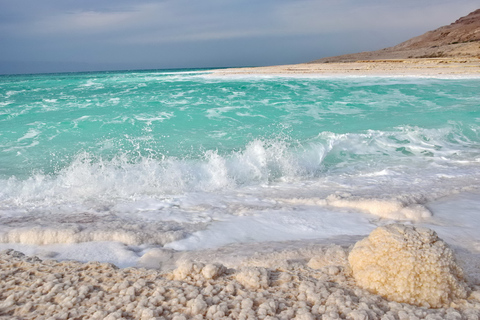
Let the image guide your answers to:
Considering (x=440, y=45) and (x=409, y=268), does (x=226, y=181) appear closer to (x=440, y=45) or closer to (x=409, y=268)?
(x=409, y=268)

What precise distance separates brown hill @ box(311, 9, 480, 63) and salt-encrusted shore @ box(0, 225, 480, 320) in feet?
135

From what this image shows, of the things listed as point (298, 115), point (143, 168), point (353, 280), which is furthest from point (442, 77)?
point (353, 280)

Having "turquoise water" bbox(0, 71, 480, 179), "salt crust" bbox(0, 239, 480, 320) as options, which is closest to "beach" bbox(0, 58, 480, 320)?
"salt crust" bbox(0, 239, 480, 320)

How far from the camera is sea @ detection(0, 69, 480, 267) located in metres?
3.16

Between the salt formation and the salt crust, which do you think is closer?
the salt crust

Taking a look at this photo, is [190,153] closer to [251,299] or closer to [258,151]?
[258,151]

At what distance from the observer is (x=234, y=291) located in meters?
1.92

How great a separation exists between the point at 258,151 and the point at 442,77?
19261mm

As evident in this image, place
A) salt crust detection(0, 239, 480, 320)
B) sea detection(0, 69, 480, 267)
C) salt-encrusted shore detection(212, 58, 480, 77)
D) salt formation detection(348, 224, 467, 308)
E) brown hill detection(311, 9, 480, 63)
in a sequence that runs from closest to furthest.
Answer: salt crust detection(0, 239, 480, 320)
salt formation detection(348, 224, 467, 308)
sea detection(0, 69, 480, 267)
salt-encrusted shore detection(212, 58, 480, 77)
brown hill detection(311, 9, 480, 63)

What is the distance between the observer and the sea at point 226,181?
316cm

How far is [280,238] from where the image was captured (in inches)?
123

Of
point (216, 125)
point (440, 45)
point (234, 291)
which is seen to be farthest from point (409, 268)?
point (440, 45)

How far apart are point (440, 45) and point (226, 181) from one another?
5832cm

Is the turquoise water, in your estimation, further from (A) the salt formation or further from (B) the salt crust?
(A) the salt formation
